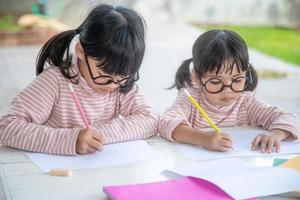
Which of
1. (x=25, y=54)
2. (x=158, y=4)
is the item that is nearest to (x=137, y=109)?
(x=25, y=54)

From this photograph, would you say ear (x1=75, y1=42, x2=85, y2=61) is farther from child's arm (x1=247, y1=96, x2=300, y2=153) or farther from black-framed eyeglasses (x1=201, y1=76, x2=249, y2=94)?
child's arm (x1=247, y1=96, x2=300, y2=153)

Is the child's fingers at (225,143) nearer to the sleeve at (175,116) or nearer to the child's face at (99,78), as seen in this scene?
the sleeve at (175,116)

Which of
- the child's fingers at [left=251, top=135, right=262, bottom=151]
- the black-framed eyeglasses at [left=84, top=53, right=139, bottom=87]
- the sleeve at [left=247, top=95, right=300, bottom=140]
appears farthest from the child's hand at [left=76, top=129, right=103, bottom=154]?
the sleeve at [left=247, top=95, right=300, bottom=140]

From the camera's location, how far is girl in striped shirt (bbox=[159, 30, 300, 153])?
1156 millimetres

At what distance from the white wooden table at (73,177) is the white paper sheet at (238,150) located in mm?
26

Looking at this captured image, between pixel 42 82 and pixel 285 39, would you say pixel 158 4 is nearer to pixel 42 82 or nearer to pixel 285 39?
pixel 285 39

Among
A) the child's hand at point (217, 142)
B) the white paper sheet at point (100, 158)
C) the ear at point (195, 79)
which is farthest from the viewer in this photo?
the ear at point (195, 79)

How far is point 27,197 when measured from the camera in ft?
2.60

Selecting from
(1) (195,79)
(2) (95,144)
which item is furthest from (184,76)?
(2) (95,144)

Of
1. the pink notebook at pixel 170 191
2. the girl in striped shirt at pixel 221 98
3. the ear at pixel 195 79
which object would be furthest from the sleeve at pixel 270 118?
the pink notebook at pixel 170 191

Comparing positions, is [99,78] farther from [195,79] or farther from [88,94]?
[195,79]

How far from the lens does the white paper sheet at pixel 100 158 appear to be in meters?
0.96

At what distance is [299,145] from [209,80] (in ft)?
0.86

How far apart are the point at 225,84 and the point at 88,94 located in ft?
1.08
